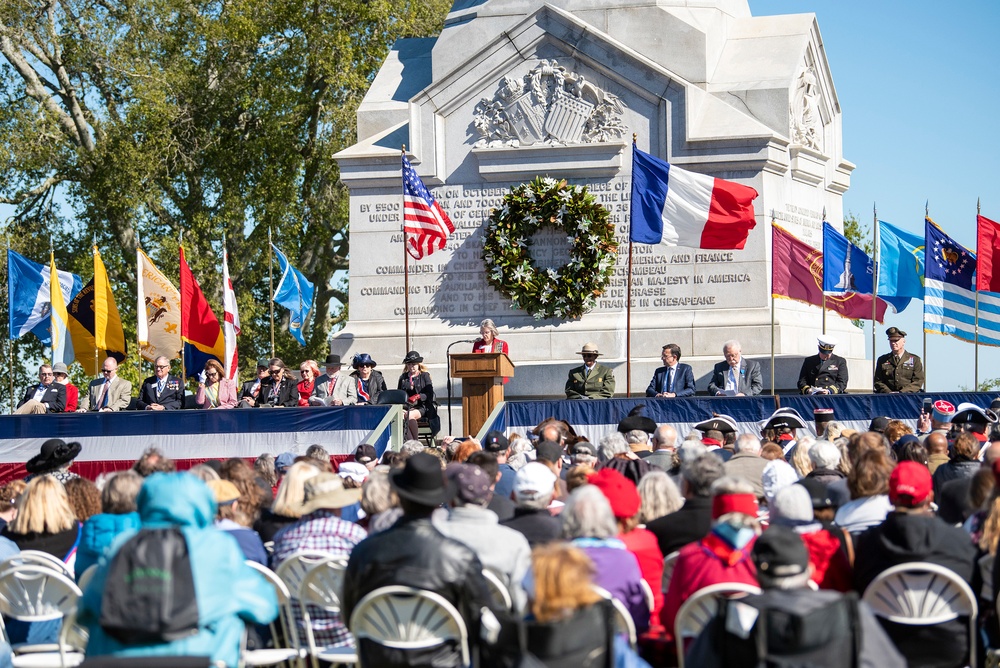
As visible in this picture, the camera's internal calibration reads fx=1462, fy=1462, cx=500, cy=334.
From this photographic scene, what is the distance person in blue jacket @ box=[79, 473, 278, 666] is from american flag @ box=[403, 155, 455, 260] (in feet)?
44.5

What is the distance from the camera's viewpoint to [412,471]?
6543mm

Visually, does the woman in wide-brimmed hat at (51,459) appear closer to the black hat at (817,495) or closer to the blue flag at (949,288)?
the black hat at (817,495)

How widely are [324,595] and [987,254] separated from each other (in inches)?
542

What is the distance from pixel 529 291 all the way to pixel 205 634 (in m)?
14.9

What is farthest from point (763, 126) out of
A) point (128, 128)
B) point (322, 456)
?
point (128, 128)

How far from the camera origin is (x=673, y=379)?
57.8ft

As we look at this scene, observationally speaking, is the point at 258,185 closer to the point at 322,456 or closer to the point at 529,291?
the point at 529,291

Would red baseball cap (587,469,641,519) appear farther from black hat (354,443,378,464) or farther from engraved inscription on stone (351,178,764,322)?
engraved inscription on stone (351,178,764,322)

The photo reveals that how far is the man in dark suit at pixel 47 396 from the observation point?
1847 centimetres

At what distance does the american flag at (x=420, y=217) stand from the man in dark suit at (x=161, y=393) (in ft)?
11.8

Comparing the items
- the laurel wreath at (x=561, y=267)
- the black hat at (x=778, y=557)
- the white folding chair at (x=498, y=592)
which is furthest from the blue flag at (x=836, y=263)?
the black hat at (x=778, y=557)

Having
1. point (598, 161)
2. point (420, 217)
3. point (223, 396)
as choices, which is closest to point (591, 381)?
point (420, 217)

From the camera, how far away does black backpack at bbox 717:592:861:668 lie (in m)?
5.16

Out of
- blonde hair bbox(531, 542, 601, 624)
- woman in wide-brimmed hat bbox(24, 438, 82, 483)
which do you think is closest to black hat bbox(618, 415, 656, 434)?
woman in wide-brimmed hat bbox(24, 438, 82, 483)
